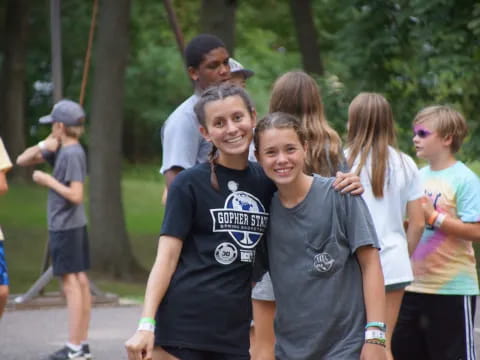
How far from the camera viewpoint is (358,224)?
146 inches

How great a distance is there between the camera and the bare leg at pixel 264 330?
184 inches

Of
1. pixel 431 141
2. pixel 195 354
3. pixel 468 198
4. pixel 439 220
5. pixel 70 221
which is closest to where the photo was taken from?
pixel 195 354

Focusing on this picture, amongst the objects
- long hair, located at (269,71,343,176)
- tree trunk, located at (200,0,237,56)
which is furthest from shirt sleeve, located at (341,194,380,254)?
tree trunk, located at (200,0,237,56)

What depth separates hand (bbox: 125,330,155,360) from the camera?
136 inches

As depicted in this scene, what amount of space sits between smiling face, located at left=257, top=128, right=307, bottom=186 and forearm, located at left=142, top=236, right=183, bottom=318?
430mm

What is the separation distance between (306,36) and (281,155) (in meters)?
14.7

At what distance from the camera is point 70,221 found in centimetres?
764

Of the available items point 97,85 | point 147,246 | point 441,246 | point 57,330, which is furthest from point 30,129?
point 441,246

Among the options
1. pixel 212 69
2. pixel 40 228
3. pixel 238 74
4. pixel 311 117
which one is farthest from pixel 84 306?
pixel 40 228

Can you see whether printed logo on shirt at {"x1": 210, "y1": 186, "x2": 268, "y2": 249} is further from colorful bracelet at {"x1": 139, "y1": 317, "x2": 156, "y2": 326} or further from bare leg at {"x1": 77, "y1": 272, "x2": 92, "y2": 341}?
bare leg at {"x1": 77, "y1": 272, "x2": 92, "y2": 341}

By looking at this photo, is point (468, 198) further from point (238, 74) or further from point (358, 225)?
point (358, 225)

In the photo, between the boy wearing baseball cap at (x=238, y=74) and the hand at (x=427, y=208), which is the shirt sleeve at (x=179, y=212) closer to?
the boy wearing baseball cap at (x=238, y=74)

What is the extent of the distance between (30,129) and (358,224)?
34593 mm

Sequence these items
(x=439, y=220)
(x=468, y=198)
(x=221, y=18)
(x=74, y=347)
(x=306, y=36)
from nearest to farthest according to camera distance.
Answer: (x=439, y=220) < (x=468, y=198) < (x=74, y=347) < (x=221, y=18) < (x=306, y=36)
